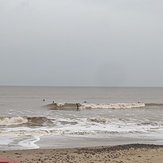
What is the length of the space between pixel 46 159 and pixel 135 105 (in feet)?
175

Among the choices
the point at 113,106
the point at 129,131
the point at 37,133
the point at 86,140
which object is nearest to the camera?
the point at 86,140

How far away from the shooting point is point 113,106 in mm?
62375

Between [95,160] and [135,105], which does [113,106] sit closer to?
[135,105]

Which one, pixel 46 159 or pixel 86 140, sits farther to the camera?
pixel 86 140

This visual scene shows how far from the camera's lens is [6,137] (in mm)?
22281

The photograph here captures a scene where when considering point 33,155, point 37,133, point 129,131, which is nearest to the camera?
point 33,155

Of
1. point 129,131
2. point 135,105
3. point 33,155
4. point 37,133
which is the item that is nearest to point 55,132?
point 37,133

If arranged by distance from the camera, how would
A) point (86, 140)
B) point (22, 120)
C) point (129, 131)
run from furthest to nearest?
point (22, 120) → point (129, 131) → point (86, 140)

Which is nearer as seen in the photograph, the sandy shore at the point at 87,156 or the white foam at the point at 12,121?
the sandy shore at the point at 87,156

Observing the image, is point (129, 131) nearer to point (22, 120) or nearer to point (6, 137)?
point (6, 137)

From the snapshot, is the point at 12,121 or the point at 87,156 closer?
the point at 87,156

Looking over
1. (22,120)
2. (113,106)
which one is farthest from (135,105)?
(22,120)

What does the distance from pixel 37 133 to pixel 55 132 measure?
138cm

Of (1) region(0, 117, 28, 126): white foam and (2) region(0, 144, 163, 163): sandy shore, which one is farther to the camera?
(1) region(0, 117, 28, 126): white foam
